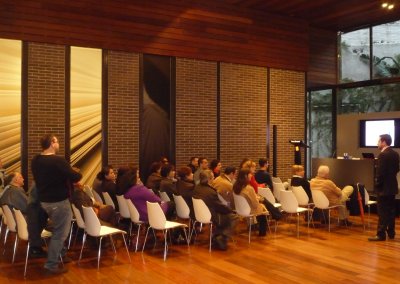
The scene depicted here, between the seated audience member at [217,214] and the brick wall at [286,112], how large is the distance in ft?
18.7

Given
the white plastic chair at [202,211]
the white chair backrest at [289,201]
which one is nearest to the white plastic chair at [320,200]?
the white chair backrest at [289,201]

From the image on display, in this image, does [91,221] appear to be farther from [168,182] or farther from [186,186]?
[168,182]

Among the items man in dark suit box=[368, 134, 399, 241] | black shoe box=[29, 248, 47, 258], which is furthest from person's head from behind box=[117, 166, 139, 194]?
man in dark suit box=[368, 134, 399, 241]

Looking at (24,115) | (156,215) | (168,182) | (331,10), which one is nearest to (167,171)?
(168,182)

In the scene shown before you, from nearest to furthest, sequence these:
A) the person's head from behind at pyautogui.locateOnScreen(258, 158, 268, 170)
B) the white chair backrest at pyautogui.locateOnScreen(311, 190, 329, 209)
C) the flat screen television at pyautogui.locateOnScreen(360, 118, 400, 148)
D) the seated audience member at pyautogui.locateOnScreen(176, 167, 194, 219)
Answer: the seated audience member at pyautogui.locateOnScreen(176, 167, 194, 219)
the white chair backrest at pyautogui.locateOnScreen(311, 190, 329, 209)
the person's head from behind at pyautogui.locateOnScreen(258, 158, 268, 170)
the flat screen television at pyautogui.locateOnScreen(360, 118, 400, 148)

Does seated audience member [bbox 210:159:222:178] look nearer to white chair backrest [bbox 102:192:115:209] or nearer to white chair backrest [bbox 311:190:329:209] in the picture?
white chair backrest [bbox 311:190:329:209]

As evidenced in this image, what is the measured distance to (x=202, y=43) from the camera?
1073 cm

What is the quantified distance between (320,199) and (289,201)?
2.23ft

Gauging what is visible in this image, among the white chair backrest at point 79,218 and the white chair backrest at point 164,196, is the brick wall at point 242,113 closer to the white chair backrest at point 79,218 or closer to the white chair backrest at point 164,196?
the white chair backrest at point 164,196

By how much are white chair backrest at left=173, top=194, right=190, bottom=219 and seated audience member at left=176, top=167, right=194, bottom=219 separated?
11 centimetres

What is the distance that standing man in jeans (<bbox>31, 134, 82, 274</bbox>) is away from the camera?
16.2ft

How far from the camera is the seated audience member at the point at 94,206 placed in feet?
19.0

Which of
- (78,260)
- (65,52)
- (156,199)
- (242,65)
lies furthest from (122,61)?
(78,260)

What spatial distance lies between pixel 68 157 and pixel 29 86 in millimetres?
1586
